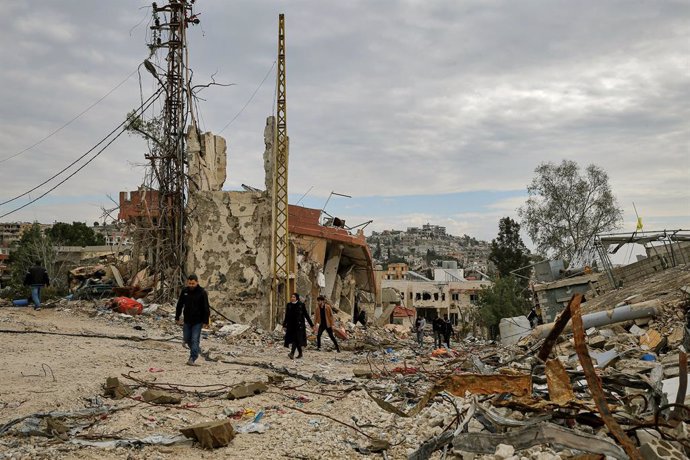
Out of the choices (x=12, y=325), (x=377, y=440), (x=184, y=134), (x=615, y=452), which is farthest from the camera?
(x=184, y=134)

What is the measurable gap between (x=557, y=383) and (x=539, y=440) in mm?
1058

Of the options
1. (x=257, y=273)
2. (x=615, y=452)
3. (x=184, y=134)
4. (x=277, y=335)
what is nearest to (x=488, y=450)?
(x=615, y=452)

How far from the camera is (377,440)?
18.4 feet

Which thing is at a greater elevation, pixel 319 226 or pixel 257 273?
pixel 319 226

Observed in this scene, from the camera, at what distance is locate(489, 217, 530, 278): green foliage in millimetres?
46906

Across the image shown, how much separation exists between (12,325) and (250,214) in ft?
27.1

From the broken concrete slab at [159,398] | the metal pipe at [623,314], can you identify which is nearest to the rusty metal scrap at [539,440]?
the broken concrete slab at [159,398]

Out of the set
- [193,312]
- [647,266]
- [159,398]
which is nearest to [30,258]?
[193,312]

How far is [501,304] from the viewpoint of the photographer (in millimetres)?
36938

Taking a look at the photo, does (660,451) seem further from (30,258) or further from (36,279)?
(30,258)

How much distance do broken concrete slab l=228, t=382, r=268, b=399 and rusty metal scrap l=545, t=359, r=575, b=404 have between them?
3587mm

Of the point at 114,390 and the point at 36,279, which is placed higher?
the point at 36,279

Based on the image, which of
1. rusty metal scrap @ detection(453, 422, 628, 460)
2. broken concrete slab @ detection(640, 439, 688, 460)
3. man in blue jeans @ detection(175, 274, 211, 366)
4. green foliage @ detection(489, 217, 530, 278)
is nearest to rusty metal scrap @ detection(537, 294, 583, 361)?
rusty metal scrap @ detection(453, 422, 628, 460)

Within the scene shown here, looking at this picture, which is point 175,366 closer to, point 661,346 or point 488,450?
point 488,450
